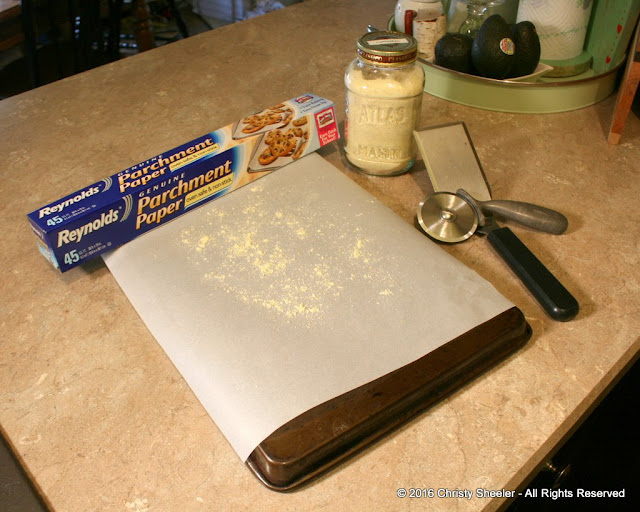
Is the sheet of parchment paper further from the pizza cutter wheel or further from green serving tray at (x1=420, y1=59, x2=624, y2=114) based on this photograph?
green serving tray at (x1=420, y1=59, x2=624, y2=114)

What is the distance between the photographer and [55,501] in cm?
46

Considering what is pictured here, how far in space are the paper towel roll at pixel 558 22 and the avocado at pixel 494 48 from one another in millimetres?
129

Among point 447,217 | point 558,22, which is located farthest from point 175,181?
point 558,22

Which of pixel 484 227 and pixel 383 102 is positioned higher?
pixel 383 102

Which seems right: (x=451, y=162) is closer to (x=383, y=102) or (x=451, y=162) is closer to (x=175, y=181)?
(x=383, y=102)

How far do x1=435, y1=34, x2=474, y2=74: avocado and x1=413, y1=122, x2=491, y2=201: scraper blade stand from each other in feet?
0.64

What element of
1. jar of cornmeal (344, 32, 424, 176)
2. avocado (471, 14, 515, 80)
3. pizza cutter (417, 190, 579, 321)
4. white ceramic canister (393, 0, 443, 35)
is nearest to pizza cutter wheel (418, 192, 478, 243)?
pizza cutter (417, 190, 579, 321)

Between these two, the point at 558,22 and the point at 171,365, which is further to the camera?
the point at 558,22

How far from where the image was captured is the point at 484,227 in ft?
2.27

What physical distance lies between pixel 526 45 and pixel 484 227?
349 millimetres

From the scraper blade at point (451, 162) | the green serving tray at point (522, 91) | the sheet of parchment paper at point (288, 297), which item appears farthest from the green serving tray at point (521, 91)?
the sheet of parchment paper at point (288, 297)

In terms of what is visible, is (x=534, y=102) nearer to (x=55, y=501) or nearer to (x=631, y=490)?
(x=631, y=490)

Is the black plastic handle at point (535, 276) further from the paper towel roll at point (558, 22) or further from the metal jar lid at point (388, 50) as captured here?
the paper towel roll at point (558, 22)

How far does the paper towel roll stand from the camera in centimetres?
92
